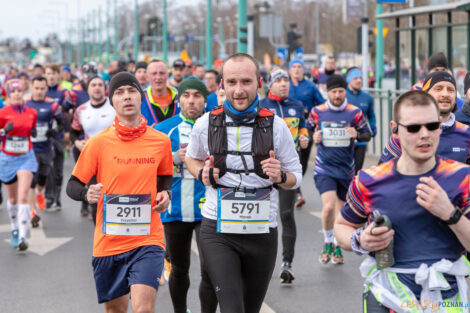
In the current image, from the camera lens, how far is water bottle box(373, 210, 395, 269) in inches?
138

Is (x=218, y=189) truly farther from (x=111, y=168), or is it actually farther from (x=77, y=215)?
(x=77, y=215)

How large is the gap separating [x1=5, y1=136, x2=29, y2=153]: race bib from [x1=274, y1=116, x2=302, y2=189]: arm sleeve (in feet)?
18.8

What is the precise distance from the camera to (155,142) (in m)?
5.37

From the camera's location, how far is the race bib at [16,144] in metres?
9.95

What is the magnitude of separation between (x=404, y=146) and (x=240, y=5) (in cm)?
1854

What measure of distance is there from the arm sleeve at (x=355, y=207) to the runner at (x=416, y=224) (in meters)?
0.08

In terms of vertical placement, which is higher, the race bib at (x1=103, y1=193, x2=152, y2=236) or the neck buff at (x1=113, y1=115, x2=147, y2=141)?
the neck buff at (x1=113, y1=115, x2=147, y2=141)

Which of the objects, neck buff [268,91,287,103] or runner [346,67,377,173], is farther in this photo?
runner [346,67,377,173]

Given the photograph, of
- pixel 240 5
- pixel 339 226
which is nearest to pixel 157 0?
pixel 240 5

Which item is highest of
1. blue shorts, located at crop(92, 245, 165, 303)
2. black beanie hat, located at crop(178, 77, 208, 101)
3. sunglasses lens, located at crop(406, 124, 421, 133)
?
black beanie hat, located at crop(178, 77, 208, 101)

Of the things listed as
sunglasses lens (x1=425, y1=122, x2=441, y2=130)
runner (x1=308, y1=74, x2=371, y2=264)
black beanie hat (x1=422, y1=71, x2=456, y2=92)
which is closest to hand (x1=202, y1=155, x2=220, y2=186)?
sunglasses lens (x1=425, y1=122, x2=441, y2=130)

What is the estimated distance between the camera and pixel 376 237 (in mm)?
3498

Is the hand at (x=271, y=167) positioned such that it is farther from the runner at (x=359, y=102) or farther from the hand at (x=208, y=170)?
the runner at (x=359, y=102)

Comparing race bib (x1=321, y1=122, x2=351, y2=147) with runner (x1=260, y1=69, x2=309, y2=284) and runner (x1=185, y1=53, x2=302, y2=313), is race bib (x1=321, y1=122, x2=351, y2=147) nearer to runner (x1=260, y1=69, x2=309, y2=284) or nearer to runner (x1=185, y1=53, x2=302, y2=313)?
runner (x1=260, y1=69, x2=309, y2=284)
